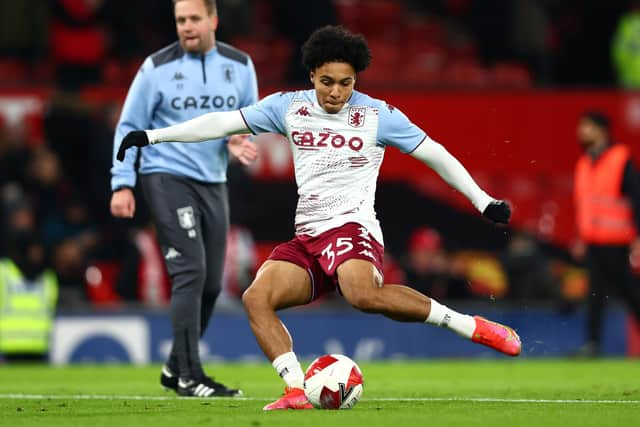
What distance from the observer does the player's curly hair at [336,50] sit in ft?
25.9

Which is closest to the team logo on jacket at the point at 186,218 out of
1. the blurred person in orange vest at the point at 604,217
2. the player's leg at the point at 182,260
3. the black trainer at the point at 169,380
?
the player's leg at the point at 182,260

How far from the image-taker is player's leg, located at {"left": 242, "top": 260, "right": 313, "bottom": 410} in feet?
25.3

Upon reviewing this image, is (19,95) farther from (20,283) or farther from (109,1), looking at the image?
(20,283)

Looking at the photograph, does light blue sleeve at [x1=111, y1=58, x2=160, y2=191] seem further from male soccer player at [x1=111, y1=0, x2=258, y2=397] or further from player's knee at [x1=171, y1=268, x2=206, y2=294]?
player's knee at [x1=171, y1=268, x2=206, y2=294]

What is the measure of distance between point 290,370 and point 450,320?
908mm

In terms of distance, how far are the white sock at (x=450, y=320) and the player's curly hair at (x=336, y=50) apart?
52.9 inches

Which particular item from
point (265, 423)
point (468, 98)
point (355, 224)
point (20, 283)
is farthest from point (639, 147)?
point (265, 423)

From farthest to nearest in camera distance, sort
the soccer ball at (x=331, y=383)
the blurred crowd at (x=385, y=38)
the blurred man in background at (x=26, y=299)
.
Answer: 1. the blurred crowd at (x=385, y=38)
2. the blurred man in background at (x=26, y=299)
3. the soccer ball at (x=331, y=383)

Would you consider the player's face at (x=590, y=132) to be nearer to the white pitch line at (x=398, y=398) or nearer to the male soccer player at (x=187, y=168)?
the male soccer player at (x=187, y=168)

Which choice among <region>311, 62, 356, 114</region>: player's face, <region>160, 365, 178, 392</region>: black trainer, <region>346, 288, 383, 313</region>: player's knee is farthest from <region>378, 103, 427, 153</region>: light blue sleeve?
<region>160, 365, 178, 392</region>: black trainer

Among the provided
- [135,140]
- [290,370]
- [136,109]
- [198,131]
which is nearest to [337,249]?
[290,370]

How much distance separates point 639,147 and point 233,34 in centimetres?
513

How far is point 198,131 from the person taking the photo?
8195 millimetres

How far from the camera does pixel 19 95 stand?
17.1m
